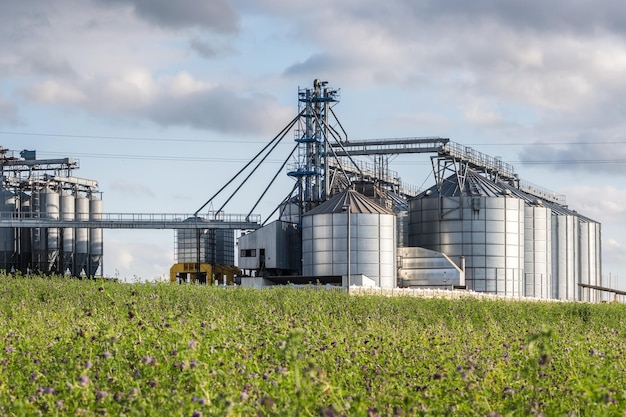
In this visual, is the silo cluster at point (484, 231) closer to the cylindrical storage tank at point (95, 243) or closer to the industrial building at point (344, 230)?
the industrial building at point (344, 230)

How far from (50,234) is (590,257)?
1880 inches

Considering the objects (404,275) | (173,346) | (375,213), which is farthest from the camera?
(404,275)

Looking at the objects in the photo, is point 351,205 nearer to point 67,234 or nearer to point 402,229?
point 402,229

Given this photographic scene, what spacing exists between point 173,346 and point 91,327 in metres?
4.57

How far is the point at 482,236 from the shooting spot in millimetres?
65500

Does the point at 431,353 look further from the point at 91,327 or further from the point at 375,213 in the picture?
the point at 375,213

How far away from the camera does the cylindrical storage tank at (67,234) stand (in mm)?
74062

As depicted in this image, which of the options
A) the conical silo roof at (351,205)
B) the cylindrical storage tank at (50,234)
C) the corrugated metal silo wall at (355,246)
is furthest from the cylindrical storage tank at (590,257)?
the cylindrical storage tank at (50,234)

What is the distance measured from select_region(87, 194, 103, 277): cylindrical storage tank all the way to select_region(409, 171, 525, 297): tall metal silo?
90.5 ft

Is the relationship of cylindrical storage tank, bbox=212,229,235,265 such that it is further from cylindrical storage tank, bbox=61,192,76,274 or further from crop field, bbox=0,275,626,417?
crop field, bbox=0,275,626,417

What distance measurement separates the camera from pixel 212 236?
2628 inches

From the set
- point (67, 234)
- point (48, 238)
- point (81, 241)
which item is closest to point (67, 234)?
point (67, 234)

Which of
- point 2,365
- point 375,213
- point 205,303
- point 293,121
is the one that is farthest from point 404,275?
point 2,365

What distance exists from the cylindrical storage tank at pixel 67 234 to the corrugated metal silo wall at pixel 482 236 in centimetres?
2822
